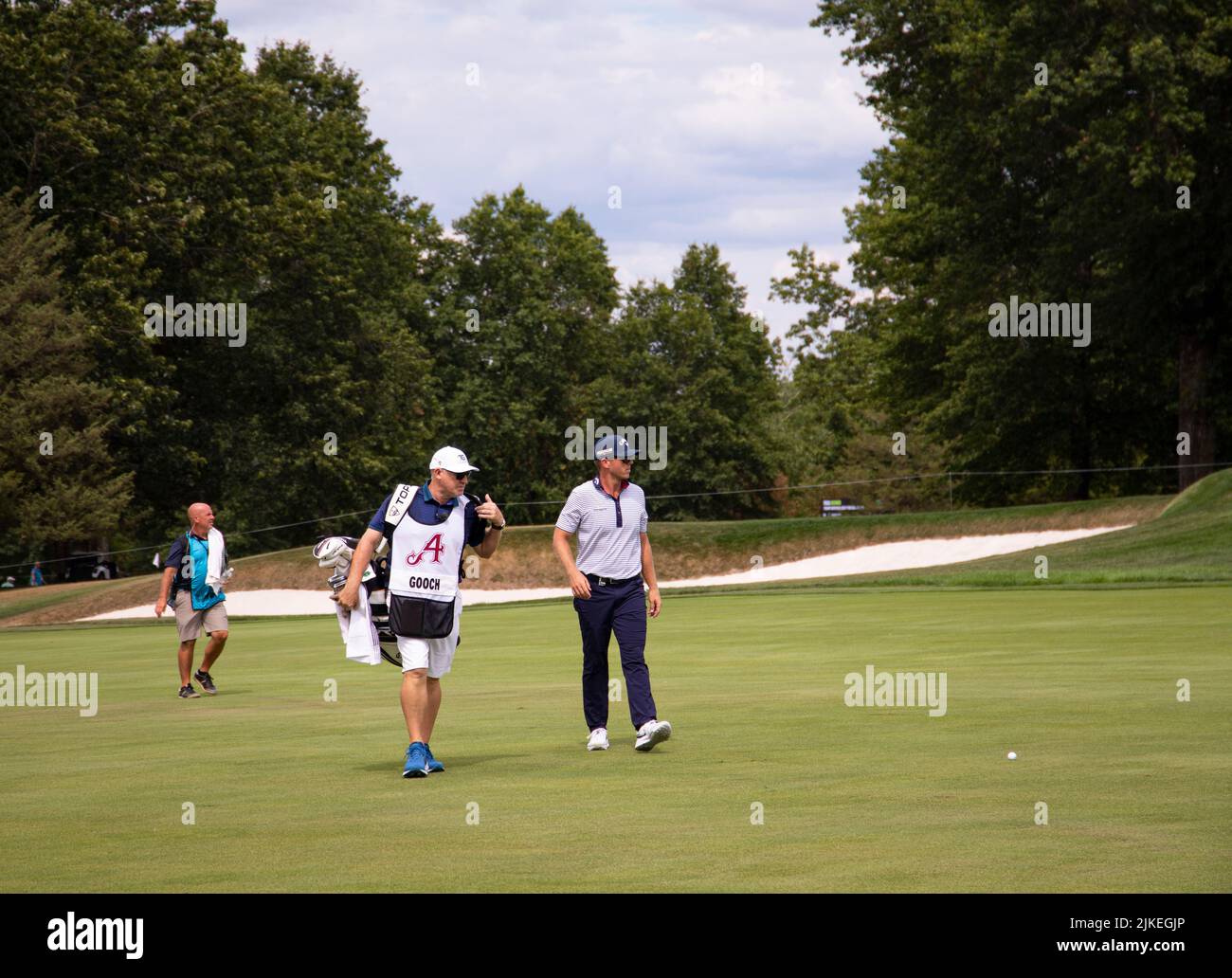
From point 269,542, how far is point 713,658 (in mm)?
48757

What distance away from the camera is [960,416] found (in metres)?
58.8

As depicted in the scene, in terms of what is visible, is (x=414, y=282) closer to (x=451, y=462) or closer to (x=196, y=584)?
(x=196, y=584)

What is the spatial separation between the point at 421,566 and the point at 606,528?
1.70 metres

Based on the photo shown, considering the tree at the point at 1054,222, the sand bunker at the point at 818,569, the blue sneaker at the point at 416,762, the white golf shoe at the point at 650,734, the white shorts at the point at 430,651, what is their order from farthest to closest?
the sand bunker at the point at 818,569 → the tree at the point at 1054,222 → the white golf shoe at the point at 650,734 → the white shorts at the point at 430,651 → the blue sneaker at the point at 416,762

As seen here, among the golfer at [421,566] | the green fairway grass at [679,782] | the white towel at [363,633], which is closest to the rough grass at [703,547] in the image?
the green fairway grass at [679,782]

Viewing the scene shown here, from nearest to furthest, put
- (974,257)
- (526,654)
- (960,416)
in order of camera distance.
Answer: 1. (526,654)
2. (974,257)
3. (960,416)

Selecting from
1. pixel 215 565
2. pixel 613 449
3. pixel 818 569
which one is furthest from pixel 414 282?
pixel 613 449

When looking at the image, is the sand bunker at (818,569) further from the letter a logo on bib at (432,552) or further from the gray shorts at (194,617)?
the letter a logo on bib at (432,552)

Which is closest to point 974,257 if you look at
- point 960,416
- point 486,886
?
point 960,416

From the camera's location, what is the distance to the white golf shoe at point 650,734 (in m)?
12.0

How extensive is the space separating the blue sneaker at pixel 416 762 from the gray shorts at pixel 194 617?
9.43 m

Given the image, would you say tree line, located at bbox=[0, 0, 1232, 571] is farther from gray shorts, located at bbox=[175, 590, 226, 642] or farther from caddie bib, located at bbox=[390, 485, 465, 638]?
caddie bib, located at bbox=[390, 485, 465, 638]

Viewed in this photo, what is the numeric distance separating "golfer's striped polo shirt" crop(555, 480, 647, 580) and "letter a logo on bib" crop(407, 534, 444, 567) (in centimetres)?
132
